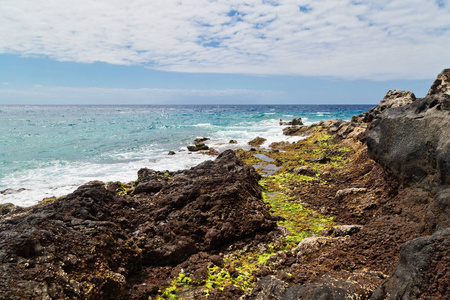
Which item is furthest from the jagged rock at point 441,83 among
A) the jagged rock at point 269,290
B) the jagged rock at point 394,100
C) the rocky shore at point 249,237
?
the jagged rock at point 269,290

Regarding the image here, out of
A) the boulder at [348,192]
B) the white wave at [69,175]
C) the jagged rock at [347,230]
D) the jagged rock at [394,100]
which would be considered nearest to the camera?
the jagged rock at [347,230]

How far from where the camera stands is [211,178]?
10312mm

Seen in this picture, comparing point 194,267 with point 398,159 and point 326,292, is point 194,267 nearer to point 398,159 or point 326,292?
point 326,292

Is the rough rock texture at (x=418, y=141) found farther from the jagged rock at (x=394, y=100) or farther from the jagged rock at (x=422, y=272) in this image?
the jagged rock at (x=394, y=100)

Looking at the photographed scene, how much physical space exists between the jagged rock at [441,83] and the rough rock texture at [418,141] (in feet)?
19.3

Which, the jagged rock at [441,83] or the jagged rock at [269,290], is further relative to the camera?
the jagged rock at [441,83]

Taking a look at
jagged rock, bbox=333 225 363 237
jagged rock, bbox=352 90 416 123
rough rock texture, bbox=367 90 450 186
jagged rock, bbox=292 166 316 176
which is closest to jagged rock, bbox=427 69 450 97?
rough rock texture, bbox=367 90 450 186

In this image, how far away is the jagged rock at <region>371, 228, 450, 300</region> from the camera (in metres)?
3.29

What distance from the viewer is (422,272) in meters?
3.47

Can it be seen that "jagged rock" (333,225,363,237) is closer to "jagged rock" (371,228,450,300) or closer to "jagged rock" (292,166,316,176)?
"jagged rock" (371,228,450,300)

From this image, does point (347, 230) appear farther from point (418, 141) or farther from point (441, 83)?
point (441, 83)

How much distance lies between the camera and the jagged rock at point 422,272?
10.8ft

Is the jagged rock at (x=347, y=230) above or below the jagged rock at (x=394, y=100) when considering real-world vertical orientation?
below

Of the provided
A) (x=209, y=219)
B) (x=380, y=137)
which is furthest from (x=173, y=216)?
(x=380, y=137)
